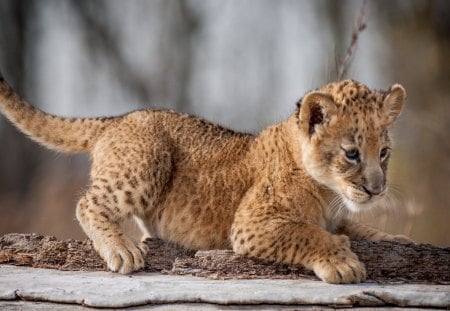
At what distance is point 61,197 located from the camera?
41.7ft

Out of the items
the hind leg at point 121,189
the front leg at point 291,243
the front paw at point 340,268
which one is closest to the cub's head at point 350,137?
the front leg at point 291,243

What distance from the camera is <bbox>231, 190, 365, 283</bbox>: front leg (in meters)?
5.75

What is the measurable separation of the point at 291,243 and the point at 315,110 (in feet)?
3.20

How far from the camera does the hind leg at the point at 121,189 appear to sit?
6.73 metres

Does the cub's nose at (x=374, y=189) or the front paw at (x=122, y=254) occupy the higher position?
the cub's nose at (x=374, y=189)

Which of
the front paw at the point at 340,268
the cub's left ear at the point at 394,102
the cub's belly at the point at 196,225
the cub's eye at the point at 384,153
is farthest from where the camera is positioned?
the cub's belly at the point at 196,225

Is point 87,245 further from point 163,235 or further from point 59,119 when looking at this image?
point 59,119

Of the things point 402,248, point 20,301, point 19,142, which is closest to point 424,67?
point 19,142

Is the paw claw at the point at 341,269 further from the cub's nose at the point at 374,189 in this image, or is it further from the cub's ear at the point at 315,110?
the cub's ear at the point at 315,110

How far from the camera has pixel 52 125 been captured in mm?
7531

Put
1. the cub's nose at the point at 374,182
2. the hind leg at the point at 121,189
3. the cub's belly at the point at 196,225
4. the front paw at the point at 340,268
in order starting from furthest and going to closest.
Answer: the cub's belly at the point at 196,225 → the hind leg at the point at 121,189 → the cub's nose at the point at 374,182 → the front paw at the point at 340,268

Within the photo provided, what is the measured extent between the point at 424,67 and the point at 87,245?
38.4ft

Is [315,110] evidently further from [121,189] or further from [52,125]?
[52,125]

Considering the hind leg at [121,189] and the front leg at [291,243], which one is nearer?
the front leg at [291,243]
